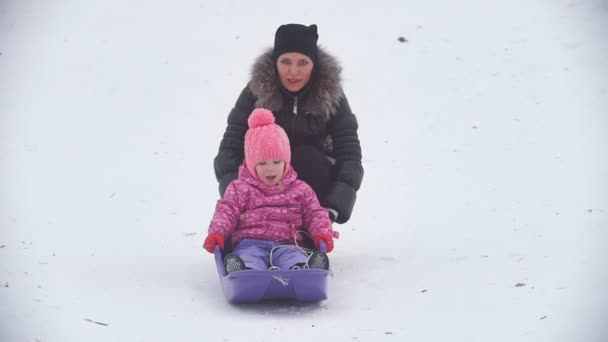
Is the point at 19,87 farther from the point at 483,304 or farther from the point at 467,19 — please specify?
the point at 483,304

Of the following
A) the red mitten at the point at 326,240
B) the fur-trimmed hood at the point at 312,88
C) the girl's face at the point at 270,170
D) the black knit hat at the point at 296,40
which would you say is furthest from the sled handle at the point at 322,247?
the black knit hat at the point at 296,40

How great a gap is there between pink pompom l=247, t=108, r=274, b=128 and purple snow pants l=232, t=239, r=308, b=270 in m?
0.48

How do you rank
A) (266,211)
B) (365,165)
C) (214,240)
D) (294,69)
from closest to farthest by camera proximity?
(214,240) < (266,211) < (294,69) < (365,165)

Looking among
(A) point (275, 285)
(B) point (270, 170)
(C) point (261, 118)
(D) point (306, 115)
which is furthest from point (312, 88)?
(A) point (275, 285)

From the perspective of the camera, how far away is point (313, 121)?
4539 mm

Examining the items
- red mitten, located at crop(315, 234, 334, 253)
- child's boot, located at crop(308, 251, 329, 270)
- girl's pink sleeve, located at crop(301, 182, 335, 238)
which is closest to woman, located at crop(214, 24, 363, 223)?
girl's pink sleeve, located at crop(301, 182, 335, 238)

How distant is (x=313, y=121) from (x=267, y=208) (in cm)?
58

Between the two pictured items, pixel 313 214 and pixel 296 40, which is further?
pixel 296 40

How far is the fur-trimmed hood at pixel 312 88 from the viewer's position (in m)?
4.48

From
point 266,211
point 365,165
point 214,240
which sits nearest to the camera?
point 214,240

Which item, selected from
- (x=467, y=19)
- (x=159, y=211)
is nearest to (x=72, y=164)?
(x=159, y=211)

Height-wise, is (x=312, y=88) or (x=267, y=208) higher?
(x=312, y=88)

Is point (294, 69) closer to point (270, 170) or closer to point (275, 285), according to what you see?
point (270, 170)

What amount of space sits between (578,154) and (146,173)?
2601mm
